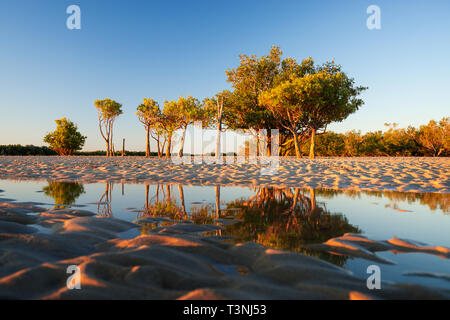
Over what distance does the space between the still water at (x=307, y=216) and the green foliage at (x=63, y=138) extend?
4452 centimetres

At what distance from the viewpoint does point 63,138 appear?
41562 mm

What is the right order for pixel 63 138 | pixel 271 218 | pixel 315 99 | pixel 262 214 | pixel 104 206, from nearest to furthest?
pixel 271 218 < pixel 262 214 < pixel 104 206 < pixel 315 99 < pixel 63 138

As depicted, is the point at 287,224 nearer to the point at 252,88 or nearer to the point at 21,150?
the point at 252,88

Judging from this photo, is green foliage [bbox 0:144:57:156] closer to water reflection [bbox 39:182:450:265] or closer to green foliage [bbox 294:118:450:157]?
green foliage [bbox 294:118:450:157]

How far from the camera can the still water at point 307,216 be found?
175cm

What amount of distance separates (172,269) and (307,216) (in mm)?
2042

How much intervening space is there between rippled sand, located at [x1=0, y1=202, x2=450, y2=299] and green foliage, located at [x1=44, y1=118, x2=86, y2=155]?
47.1 meters

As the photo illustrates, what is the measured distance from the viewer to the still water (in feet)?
5.74

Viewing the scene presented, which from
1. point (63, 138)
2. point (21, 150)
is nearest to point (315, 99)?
point (63, 138)

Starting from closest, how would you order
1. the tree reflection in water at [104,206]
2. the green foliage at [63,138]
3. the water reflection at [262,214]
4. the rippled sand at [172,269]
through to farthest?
1. the rippled sand at [172,269]
2. the water reflection at [262,214]
3. the tree reflection in water at [104,206]
4. the green foliage at [63,138]
